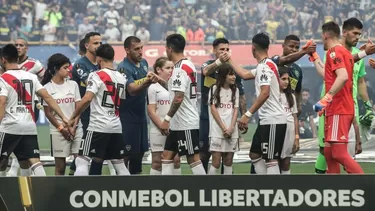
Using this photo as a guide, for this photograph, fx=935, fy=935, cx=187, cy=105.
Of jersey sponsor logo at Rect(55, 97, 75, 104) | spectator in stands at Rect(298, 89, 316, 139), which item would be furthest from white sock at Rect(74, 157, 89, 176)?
spectator in stands at Rect(298, 89, 316, 139)

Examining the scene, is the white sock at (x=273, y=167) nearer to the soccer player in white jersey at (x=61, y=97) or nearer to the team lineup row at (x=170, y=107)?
the team lineup row at (x=170, y=107)

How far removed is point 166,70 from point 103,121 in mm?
1415

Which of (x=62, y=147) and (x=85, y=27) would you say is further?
(x=85, y=27)

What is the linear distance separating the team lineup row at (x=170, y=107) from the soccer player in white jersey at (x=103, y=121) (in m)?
0.01

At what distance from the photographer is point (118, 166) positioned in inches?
416

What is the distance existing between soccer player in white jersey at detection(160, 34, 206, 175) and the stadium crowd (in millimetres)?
18260

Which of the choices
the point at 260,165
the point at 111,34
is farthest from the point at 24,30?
the point at 260,165

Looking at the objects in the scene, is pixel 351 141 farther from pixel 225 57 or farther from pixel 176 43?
pixel 176 43

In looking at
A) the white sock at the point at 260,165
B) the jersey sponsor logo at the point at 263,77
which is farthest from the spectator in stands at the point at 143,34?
the jersey sponsor logo at the point at 263,77

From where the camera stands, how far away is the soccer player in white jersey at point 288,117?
10.7 meters

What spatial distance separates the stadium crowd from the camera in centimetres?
2934

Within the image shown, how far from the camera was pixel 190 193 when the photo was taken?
6.72 m

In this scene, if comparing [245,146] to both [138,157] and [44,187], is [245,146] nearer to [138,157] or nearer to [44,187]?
[138,157]

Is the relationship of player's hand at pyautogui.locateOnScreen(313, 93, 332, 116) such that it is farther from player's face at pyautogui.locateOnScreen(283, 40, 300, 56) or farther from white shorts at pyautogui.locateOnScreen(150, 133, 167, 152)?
white shorts at pyautogui.locateOnScreen(150, 133, 167, 152)
